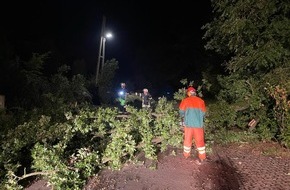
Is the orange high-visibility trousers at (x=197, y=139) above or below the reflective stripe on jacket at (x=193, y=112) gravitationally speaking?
below

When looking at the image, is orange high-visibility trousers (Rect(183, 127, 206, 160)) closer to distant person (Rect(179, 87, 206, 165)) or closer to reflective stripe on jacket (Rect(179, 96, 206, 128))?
distant person (Rect(179, 87, 206, 165))

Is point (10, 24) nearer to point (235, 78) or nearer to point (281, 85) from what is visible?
point (235, 78)

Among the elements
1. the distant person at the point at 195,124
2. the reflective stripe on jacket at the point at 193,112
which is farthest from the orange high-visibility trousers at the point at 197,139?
the reflective stripe on jacket at the point at 193,112

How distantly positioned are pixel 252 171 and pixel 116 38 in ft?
136

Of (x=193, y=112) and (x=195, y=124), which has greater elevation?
(x=193, y=112)

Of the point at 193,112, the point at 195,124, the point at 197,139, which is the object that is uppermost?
the point at 193,112

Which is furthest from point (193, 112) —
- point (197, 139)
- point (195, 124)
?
point (197, 139)

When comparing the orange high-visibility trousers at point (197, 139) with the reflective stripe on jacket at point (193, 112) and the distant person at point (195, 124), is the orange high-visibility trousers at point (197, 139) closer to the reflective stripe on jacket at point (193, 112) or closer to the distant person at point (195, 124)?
the distant person at point (195, 124)

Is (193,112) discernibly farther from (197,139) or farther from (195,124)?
(197,139)

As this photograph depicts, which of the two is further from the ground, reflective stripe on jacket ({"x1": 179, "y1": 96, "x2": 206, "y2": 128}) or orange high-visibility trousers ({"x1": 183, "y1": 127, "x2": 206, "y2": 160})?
reflective stripe on jacket ({"x1": 179, "y1": 96, "x2": 206, "y2": 128})

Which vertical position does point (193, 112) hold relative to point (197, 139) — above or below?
above

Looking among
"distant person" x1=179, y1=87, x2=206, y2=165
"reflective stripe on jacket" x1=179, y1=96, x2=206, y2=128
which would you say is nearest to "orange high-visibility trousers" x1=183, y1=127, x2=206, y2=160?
"distant person" x1=179, y1=87, x2=206, y2=165

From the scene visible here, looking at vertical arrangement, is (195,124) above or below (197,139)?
above

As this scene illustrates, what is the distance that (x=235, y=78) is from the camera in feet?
37.7
